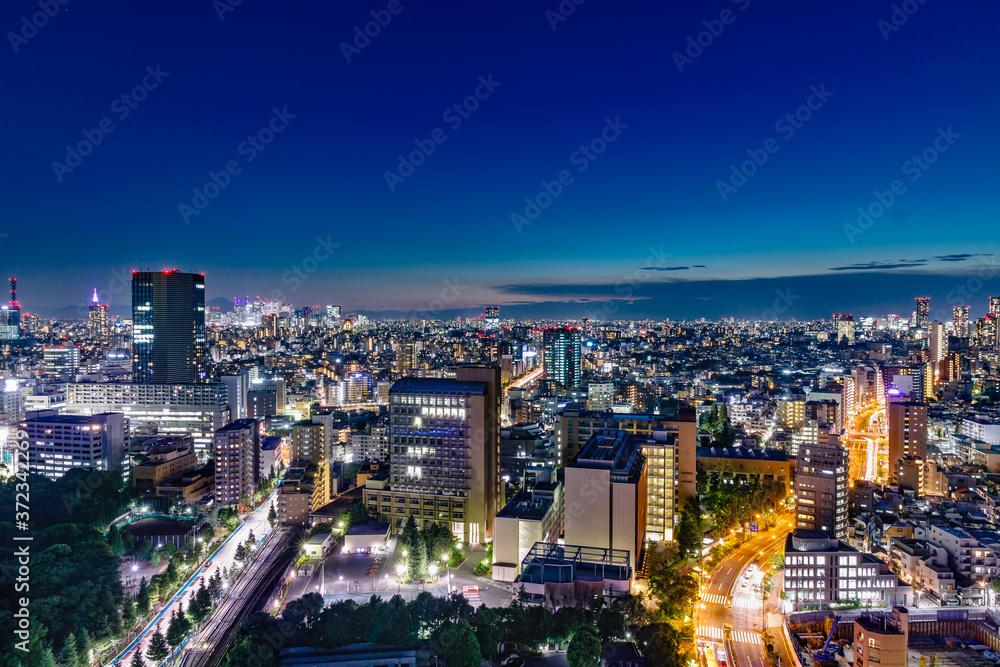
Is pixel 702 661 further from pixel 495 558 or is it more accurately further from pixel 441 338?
Answer: pixel 441 338

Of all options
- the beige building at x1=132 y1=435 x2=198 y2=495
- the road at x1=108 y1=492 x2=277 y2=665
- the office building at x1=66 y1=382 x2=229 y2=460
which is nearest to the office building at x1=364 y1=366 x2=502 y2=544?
the road at x1=108 y1=492 x2=277 y2=665

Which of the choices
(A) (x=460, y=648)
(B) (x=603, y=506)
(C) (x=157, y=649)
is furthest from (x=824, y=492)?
(C) (x=157, y=649)

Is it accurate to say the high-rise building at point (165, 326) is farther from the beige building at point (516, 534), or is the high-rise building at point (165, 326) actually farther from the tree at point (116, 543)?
the beige building at point (516, 534)

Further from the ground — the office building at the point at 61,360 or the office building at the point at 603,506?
the office building at the point at 61,360

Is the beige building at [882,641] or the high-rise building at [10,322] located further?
the high-rise building at [10,322]

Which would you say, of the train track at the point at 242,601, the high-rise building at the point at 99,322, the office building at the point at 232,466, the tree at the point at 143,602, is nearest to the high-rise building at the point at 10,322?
the high-rise building at the point at 99,322

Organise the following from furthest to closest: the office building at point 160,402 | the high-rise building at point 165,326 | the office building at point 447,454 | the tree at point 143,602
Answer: the high-rise building at point 165,326, the office building at point 160,402, the office building at point 447,454, the tree at point 143,602

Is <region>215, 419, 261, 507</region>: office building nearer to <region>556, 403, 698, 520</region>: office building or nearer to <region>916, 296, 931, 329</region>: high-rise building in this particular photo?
<region>556, 403, 698, 520</region>: office building
